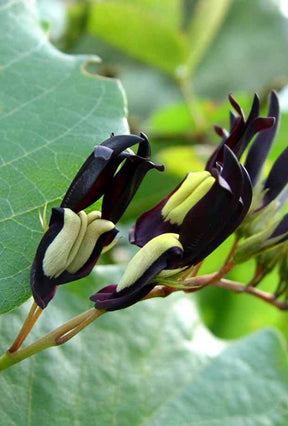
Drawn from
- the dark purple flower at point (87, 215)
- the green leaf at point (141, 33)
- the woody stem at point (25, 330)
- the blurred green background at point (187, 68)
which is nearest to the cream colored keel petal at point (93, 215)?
the dark purple flower at point (87, 215)

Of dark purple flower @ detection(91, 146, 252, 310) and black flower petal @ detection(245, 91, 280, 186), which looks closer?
dark purple flower @ detection(91, 146, 252, 310)

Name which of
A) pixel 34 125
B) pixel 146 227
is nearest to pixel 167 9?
pixel 34 125

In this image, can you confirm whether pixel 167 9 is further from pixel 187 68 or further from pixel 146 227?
pixel 146 227

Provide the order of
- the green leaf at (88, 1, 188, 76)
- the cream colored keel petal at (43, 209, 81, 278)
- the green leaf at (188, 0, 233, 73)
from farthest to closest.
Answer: the green leaf at (188, 0, 233, 73) → the green leaf at (88, 1, 188, 76) → the cream colored keel petal at (43, 209, 81, 278)

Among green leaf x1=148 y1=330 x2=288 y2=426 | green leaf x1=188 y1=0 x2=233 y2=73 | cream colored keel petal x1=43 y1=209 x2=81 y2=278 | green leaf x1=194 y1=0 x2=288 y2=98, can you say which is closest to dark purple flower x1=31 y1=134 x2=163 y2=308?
A: cream colored keel petal x1=43 y1=209 x2=81 y2=278

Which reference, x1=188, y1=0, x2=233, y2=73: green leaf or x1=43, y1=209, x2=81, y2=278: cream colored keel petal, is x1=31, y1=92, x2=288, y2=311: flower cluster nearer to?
x1=43, y1=209, x2=81, y2=278: cream colored keel petal

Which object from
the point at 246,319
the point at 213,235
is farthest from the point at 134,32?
the point at 213,235

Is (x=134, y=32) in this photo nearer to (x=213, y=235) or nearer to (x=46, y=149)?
(x=46, y=149)
